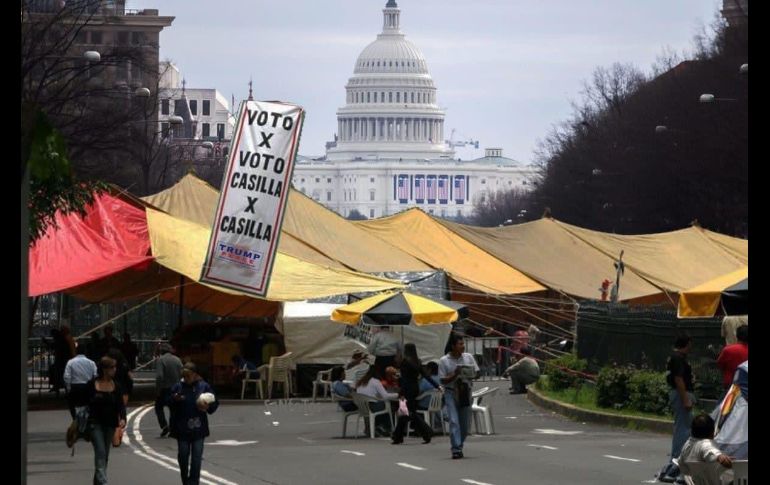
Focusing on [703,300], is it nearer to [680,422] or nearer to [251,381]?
[680,422]

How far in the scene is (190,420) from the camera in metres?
13.6

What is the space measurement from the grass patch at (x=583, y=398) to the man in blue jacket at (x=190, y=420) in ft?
36.4

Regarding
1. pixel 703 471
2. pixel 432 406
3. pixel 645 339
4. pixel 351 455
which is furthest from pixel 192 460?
pixel 645 339

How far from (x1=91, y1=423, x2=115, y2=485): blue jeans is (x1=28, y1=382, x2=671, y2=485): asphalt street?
191 cm

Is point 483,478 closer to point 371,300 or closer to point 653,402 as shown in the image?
point 653,402

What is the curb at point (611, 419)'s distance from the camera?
23.5 m

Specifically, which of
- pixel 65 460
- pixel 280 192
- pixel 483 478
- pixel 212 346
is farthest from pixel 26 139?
pixel 212 346

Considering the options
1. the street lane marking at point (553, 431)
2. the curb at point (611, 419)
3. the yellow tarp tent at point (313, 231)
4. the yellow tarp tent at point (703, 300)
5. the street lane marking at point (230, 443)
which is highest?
the yellow tarp tent at point (313, 231)

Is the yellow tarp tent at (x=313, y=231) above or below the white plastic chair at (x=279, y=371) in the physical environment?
above

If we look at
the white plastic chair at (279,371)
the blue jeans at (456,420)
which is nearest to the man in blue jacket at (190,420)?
the blue jeans at (456,420)

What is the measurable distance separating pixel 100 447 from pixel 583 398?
15334 millimetres

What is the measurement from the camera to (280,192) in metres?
29.2

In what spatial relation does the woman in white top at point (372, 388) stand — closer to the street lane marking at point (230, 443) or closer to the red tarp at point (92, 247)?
the street lane marking at point (230, 443)

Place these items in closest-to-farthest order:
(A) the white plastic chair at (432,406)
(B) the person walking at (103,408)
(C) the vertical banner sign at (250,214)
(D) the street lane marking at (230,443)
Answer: (B) the person walking at (103,408) < (D) the street lane marking at (230,443) < (A) the white plastic chair at (432,406) < (C) the vertical banner sign at (250,214)
